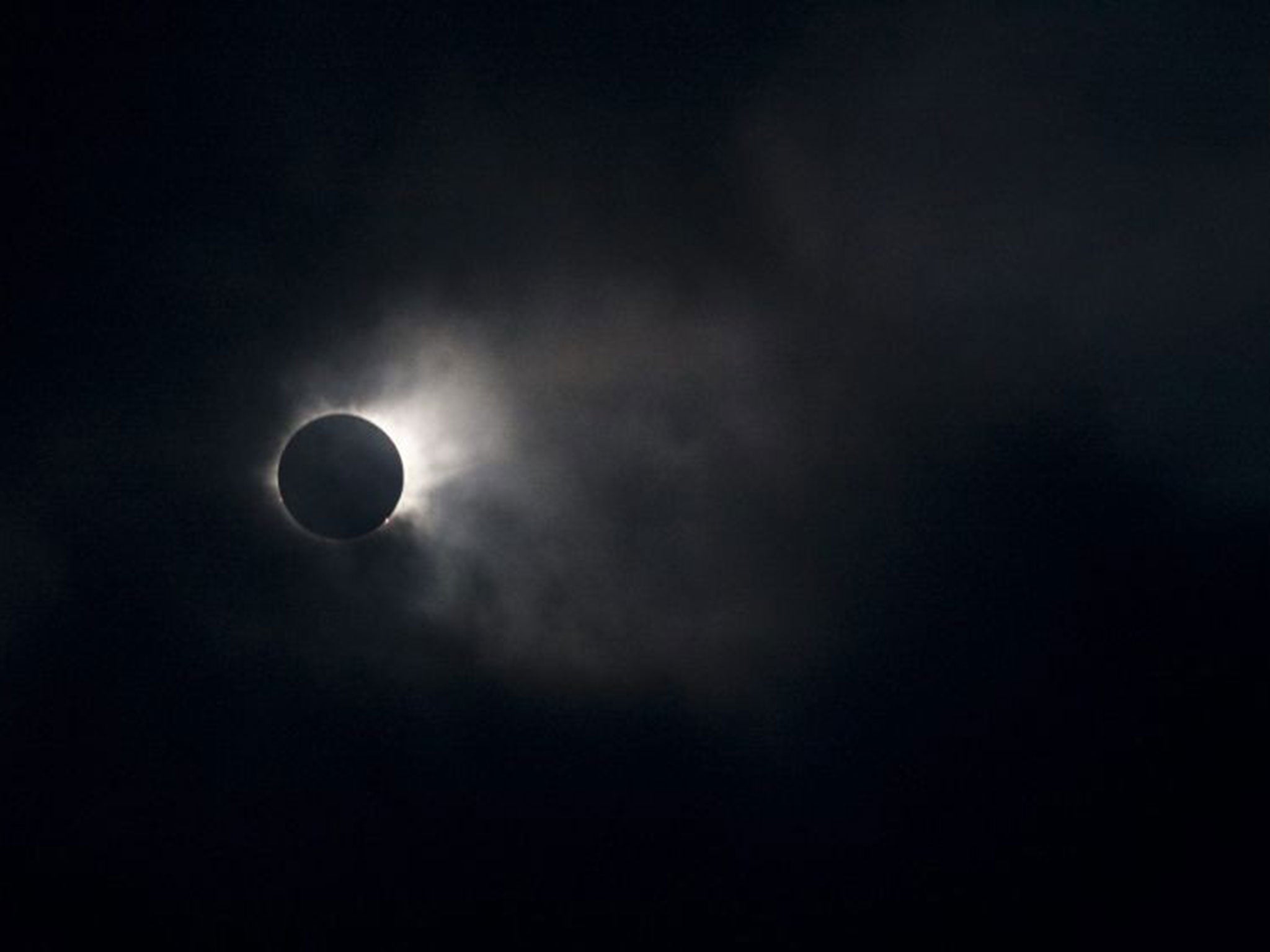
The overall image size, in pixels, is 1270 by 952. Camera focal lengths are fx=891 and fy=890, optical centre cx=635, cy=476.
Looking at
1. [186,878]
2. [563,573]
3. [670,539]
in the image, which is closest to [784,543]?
[670,539]

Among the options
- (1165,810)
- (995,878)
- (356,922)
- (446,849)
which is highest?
(1165,810)

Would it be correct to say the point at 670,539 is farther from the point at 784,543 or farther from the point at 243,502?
the point at 243,502

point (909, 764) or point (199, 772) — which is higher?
point (909, 764)

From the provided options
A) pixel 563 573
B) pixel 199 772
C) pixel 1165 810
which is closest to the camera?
pixel 563 573

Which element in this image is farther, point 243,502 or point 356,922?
point 356,922

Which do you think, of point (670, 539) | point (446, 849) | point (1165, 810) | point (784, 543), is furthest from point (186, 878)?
point (1165, 810)

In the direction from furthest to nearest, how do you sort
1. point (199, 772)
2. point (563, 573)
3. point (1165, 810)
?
point (1165, 810), point (199, 772), point (563, 573)
